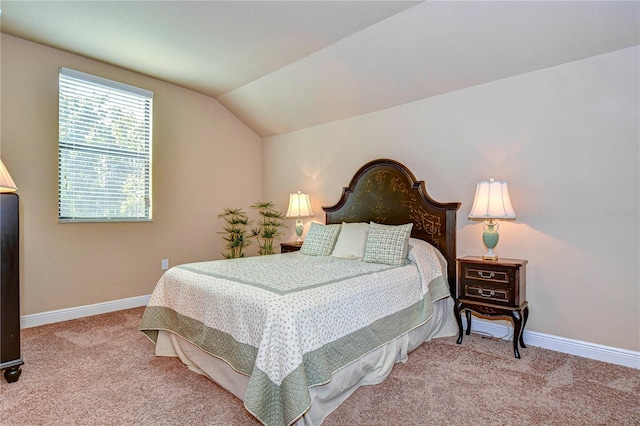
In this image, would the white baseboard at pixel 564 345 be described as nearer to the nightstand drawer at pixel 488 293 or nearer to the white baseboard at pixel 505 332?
the white baseboard at pixel 505 332

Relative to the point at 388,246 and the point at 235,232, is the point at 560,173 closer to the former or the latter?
the point at 388,246

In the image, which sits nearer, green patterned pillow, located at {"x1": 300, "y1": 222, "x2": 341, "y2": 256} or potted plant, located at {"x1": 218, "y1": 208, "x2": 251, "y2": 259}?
green patterned pillow, located at {"x1": 300, "y1": 222, "x2": 341, "y2": 256}

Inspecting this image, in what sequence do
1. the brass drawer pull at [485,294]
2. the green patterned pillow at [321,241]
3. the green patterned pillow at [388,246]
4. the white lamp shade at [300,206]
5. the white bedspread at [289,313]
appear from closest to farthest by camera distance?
the white bedspread at [289,313], the brass drawer pull at [485,294], the green patterned pillow at [388,246], the green patterned pillow at [321,241], the white lamp shade at [300,206]

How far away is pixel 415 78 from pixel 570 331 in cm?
250

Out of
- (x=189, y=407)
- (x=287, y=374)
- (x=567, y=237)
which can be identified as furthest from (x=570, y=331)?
(x=189, y=407)

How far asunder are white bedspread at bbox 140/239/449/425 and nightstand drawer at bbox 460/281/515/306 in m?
0.18

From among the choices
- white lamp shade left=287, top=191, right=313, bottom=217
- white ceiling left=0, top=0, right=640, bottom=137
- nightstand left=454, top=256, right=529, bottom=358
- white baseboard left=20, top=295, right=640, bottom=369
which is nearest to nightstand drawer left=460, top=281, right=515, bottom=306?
nightstand left=454, top=256, right=529, bottom=358

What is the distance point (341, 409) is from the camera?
1843mm

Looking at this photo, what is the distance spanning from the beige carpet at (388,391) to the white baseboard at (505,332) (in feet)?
0.30

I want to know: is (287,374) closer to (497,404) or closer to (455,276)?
(497,404)

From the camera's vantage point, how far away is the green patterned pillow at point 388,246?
2.76 m

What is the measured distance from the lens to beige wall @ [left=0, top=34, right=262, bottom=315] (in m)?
3.17

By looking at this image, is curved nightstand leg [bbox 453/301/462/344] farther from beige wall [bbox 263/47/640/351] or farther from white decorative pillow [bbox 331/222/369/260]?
white decorative pillow [bbox 331/222/369/260]

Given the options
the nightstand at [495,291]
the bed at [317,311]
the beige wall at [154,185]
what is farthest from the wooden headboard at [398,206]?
the beige wall at [154,185]
